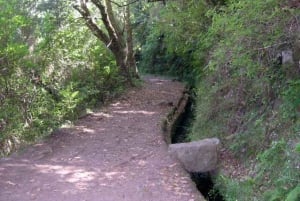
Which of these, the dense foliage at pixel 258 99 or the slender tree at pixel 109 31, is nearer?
the dense foliage at pixel 258 99

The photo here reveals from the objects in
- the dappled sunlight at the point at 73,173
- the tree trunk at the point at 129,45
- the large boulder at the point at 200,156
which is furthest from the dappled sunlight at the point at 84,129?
the tree trunk at the point at 129,45

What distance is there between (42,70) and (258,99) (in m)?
6.38

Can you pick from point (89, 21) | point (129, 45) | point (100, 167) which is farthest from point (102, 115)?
point (129, 45)

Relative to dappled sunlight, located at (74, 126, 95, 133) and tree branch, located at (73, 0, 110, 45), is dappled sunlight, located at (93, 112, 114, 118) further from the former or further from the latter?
tree branch, located at (73, 0, 110, 45)

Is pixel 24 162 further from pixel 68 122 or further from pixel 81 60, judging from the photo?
pixel 81 60

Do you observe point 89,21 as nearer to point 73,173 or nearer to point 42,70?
point 42,70

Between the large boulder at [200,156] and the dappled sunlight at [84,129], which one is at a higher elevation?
the dappled sunlight at [84,129]

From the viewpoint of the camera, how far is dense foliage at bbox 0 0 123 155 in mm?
10914

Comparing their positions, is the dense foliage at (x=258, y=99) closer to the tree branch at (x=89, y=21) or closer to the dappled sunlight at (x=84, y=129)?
the dappled sunlight at (x=84, y=129)

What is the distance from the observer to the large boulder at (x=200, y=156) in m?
8.26

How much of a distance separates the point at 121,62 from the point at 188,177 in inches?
415

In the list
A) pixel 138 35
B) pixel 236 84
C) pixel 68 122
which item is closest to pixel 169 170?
pixel 236 84

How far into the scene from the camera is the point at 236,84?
9.83 meters

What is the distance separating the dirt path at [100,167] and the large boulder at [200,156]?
25 cm
